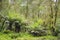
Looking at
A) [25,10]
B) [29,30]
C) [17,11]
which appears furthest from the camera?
[25,10]

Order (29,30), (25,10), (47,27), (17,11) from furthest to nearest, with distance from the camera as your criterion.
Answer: (25,10), (17,11), (47,27), (29,30)

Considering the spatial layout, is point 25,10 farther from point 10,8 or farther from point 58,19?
point 58,19

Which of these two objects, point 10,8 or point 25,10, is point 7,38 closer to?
point 10,8

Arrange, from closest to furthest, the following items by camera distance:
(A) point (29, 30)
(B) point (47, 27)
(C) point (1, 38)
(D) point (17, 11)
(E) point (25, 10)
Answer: (C) point (1, 38) < (A) point (29, 30) < (B) point (47, 27) < (D) point (17, 11) < (E) point (25, 10)

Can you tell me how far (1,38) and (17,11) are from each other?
3.57 meters

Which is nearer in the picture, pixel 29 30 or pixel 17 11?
pixel 29 30

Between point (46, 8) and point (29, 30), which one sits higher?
point (46, 8)

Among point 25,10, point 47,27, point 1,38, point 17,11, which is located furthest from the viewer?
point 25,10

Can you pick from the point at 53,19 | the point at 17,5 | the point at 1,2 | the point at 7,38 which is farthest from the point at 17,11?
the point at 7,38

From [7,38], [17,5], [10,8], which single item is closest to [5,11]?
[10,8]

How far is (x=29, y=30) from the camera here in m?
8.98

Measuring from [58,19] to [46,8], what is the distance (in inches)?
43.2

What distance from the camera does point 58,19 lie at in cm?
1000

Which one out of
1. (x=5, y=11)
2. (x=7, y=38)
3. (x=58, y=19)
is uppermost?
(x=5, y=11)
